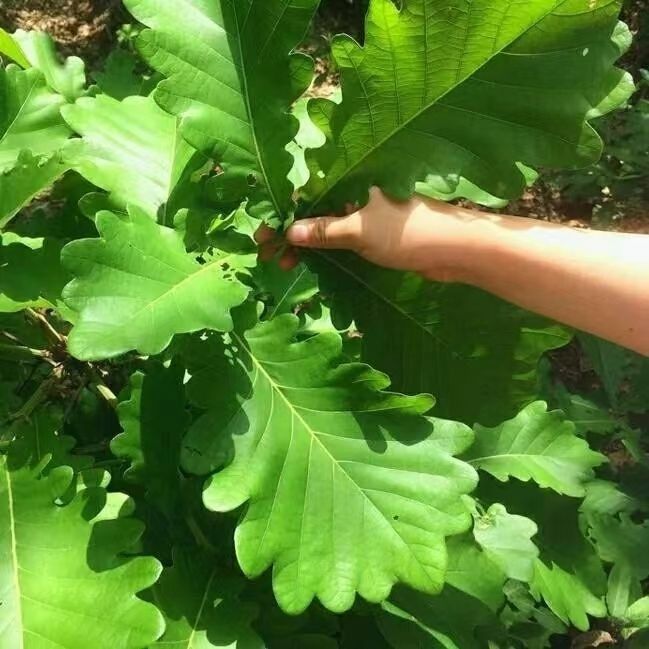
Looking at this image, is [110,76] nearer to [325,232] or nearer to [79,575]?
[325,232]

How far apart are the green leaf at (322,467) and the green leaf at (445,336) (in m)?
0.16

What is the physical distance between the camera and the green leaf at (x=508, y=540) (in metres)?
1.20

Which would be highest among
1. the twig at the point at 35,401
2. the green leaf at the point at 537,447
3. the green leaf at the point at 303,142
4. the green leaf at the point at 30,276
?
the green leaf at the point at 303,142

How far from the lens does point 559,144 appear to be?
2.96ft

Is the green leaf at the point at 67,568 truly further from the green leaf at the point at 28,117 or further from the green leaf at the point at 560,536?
the green leaf at the point at 560,536

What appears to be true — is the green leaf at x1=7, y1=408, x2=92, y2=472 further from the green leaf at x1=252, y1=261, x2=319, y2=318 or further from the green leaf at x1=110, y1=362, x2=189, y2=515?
the green leaf at x1=252, y1=261, x2=319, y2=318

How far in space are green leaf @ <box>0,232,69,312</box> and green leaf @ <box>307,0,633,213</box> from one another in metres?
0.37

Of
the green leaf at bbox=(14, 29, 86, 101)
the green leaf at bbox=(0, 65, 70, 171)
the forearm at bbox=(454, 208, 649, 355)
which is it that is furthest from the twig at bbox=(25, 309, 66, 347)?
the forearm at bbox=(454, 208, 649, 355)

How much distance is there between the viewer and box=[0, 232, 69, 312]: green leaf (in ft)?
3.30

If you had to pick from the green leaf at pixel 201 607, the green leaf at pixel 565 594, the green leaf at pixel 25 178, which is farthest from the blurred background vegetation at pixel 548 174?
the green leaf at pixel 201 607

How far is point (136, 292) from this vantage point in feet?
2.61

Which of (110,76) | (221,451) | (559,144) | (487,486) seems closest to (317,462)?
(221,451)

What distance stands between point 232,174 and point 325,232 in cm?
13

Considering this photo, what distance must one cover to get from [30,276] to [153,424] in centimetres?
25
